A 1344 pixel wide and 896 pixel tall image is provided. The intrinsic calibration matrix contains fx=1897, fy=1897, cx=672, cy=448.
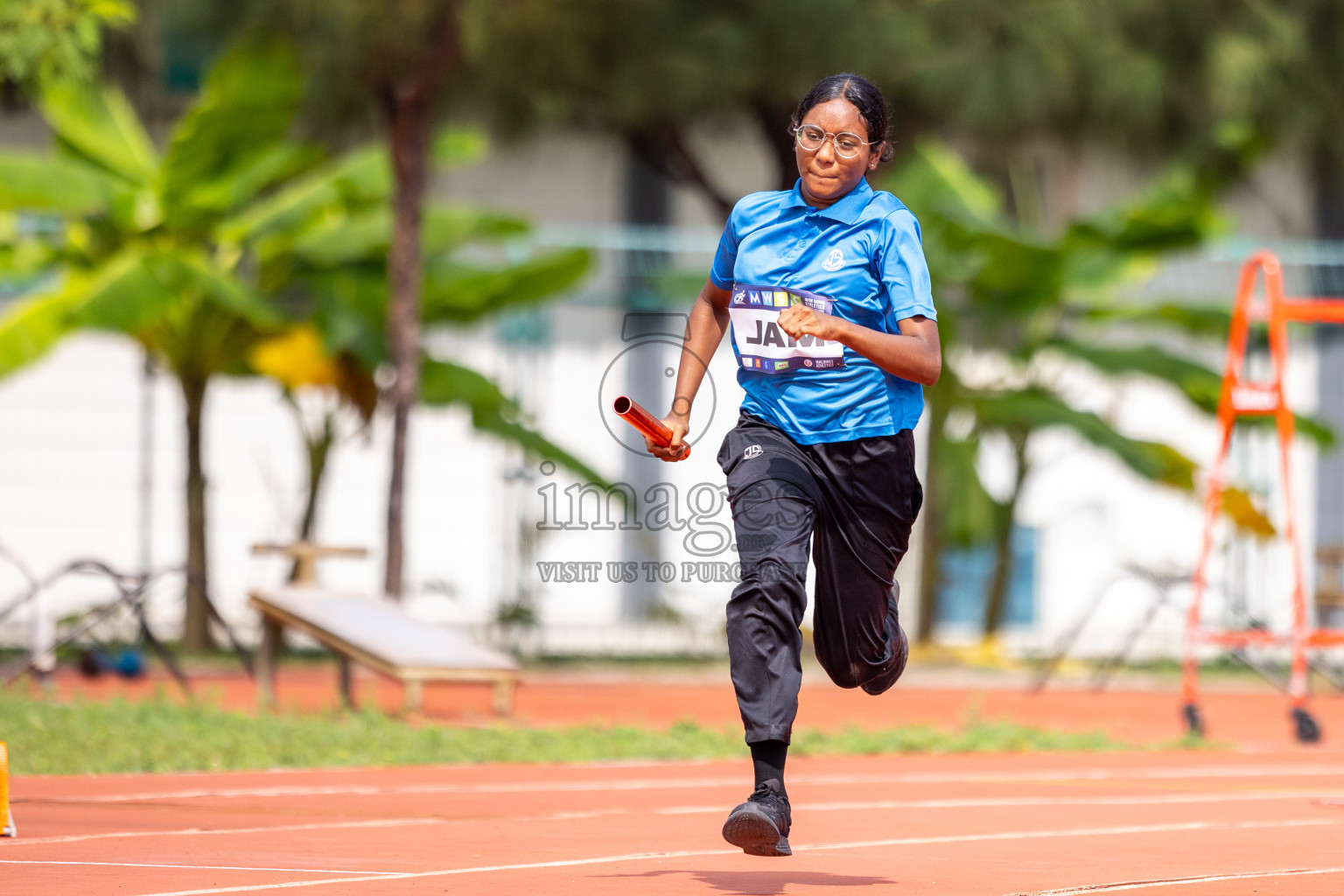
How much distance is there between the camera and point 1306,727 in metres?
9.62

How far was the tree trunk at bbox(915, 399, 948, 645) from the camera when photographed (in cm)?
1552

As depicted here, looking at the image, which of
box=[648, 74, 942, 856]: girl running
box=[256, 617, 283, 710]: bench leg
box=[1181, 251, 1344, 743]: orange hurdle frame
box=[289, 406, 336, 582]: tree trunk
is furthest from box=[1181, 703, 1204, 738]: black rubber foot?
box=[289, 406, 336, 582]: tree trunk

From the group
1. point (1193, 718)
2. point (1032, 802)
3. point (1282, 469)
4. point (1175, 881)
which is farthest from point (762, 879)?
point (1282, 469)

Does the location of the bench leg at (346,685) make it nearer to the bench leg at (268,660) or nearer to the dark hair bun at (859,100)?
the bench leg at (268,660)

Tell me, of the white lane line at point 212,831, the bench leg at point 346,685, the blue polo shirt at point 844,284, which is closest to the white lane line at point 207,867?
the white lane line at point 212,831

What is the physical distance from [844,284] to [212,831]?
247 cm

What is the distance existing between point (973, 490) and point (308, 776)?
8.72 m

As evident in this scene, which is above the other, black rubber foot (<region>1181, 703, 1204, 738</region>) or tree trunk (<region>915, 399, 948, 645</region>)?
tree trunk (<region>915, 399, 948, 645</region>)

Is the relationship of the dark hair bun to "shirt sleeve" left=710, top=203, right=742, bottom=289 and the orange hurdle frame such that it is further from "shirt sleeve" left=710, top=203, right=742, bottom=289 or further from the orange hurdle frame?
the orange hurdle frame

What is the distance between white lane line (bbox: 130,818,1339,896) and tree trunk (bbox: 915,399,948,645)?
938 centimetres

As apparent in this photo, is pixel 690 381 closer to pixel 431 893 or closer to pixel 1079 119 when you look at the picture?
pixel 431 893

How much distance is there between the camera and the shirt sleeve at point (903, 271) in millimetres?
4238

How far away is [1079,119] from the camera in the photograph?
15.9 m

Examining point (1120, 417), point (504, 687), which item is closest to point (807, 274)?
point (504, 687)
